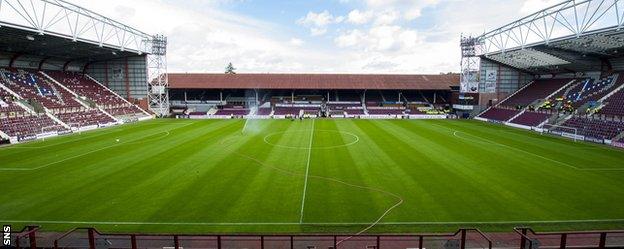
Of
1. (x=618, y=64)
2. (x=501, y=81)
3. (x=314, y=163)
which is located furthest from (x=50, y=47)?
(x=618, y=64)

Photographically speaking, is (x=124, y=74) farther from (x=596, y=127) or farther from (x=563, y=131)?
(x=596, y=127)

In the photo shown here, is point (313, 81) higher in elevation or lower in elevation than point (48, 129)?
higher

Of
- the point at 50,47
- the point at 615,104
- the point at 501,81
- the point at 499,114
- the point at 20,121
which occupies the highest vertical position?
the point at 50,47

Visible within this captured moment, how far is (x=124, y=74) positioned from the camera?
59.8 meters

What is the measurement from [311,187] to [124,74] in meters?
54.9

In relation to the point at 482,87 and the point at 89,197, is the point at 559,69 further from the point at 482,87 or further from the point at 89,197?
the point at 89,197

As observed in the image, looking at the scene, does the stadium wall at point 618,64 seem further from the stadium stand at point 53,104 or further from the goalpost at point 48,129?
the stadium stand at point 53,104

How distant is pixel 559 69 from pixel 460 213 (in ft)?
161

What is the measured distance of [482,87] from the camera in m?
58.4

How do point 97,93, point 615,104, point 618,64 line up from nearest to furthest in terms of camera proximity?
1. point 615,104
2. point 618,64
3. point 97,93

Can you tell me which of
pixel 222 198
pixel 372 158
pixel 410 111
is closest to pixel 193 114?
pixel 410 111

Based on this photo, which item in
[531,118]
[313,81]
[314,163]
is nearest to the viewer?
[314,163]

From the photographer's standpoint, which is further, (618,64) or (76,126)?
(618,64)

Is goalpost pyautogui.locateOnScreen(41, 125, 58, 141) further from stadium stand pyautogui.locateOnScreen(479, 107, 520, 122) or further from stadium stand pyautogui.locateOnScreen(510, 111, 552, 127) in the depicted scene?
stadium stand pyautogui.locateOnScreen(479, 107, 520, 122)
